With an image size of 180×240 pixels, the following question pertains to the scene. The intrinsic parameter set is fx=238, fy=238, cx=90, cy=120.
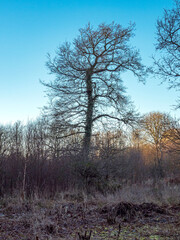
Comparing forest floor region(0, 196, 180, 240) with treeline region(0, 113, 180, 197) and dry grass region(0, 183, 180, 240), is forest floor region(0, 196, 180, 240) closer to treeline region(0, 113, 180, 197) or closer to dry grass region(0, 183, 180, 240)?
dry grass region(0, 183, 180, 240)

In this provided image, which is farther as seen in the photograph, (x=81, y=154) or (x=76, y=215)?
(x=81, y=154)

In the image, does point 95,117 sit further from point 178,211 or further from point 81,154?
point 178,211

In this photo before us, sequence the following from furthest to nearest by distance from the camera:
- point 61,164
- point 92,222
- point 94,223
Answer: point 61,164 < point 92,222 < point 94,223

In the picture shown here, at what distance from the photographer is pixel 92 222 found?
6.62m

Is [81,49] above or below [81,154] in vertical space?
above

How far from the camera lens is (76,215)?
7.27 meters

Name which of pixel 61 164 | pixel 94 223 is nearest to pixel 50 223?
pixel 94 223

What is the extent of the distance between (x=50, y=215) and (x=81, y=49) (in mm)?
14907

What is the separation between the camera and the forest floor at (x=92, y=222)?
17.3 ft

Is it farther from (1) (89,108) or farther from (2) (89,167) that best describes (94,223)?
(1) (89,108)

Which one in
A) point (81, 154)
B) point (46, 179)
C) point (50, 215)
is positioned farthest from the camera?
point (81, 154)

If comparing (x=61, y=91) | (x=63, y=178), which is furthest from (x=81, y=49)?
(x=63, y=178)

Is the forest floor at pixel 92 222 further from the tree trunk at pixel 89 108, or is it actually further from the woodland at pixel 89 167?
the tree trunk at pixel 89 108

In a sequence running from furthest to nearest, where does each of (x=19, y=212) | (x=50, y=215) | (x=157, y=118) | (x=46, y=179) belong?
(x=157, y=118) → (x=46, y=179) → (x=19, y=212) → (x=50, y=215)
